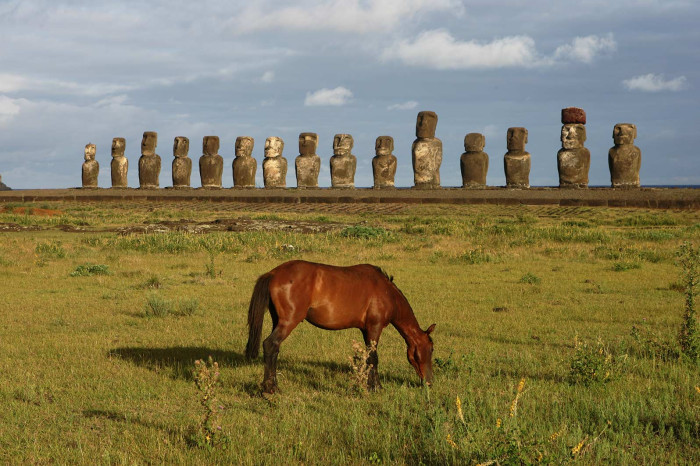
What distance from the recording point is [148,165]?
46188 mm

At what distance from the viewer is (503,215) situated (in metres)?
29.6

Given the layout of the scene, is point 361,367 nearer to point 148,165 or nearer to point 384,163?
point 384,163

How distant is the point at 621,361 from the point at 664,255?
11.0 m

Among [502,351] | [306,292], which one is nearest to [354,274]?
[306,292]

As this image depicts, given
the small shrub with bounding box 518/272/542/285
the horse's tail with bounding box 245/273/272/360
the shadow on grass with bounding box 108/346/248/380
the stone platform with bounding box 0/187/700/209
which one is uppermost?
the stone platform with bounding box 0/187/700/209

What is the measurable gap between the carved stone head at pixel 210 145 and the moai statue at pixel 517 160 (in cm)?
1762

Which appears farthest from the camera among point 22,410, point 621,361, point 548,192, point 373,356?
point 548,192

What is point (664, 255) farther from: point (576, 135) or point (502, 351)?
point (576, 135)

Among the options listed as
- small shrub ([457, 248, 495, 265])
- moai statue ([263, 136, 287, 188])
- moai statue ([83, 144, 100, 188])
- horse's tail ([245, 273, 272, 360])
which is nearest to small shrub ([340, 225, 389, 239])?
small shrub ([457, 248, 495, 265])

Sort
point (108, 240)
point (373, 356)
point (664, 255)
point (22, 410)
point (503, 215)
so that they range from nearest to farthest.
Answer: point (22, 410) < point (373, 356) < point (664, 255) < point (108, 240) < point (503, 215)

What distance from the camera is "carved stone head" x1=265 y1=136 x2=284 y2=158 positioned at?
43156 millimetres

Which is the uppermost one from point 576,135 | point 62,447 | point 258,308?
point 576,135

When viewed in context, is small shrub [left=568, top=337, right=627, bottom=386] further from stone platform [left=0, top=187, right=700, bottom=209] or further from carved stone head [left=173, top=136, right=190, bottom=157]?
carved stone head [left=173, top=136, right=190, bottom=157]

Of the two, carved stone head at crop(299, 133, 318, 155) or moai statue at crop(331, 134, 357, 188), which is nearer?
moai statue at crop(331, 134, 357, 188)
